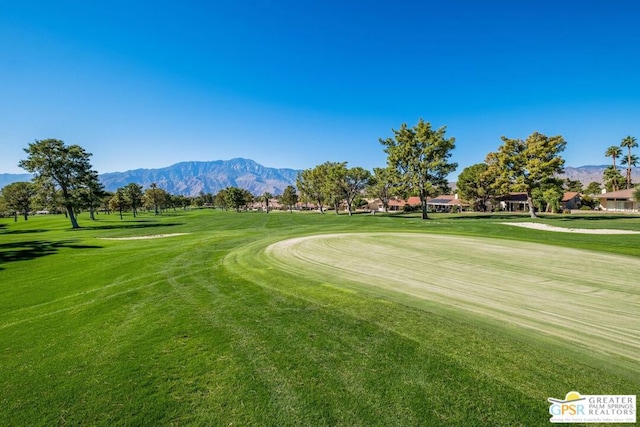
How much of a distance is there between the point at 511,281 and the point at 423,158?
4271 cm

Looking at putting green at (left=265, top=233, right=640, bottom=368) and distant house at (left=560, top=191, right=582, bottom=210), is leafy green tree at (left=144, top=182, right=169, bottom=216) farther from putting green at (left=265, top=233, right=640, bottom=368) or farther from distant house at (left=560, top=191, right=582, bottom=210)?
distant house at (left=560, top=191, right=582, bottom=210)

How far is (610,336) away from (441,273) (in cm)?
538

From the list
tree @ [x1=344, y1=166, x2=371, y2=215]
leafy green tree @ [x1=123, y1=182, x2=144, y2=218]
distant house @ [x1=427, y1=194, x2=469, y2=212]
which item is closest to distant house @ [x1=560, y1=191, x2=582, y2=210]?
distant house @ [x1=427, y1=194, x2=469, y2=212]

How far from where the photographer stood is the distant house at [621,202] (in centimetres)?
6975

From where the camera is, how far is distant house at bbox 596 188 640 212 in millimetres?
69750

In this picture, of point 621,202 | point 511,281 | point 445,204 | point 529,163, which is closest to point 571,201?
point 621,202

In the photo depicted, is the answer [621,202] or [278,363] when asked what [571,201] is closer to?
[621,202]

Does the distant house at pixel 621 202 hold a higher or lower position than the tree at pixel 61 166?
lower

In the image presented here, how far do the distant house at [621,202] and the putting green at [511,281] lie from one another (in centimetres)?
8259

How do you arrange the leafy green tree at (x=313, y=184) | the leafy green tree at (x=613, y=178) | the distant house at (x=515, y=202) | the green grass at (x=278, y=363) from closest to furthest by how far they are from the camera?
the green grass at (x=278, y=363) → the leafy green tree at (x=613, y=178) → the distant house at (x=515, y=202) → the leafy green tree at (x=313, y=184)

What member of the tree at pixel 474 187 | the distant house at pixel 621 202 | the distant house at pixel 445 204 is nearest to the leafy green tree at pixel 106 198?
the tree at pixel 474 187

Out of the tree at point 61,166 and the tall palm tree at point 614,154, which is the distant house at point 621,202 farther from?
the tree at point 61,166

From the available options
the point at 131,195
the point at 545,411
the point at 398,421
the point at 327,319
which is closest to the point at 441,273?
the point at 327,319

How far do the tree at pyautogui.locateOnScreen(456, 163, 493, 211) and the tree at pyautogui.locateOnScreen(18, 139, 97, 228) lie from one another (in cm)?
9446
